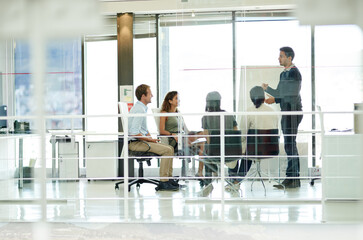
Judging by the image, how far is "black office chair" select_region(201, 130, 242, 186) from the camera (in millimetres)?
3324

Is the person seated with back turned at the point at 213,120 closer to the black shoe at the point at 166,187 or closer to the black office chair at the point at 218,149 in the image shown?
the black office chair at the point at 218,149

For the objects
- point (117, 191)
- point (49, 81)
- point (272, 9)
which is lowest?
point (117, 191)

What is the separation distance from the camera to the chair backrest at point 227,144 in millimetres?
3322

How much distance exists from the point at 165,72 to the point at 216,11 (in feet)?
10.2

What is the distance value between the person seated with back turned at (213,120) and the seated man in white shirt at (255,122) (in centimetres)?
8

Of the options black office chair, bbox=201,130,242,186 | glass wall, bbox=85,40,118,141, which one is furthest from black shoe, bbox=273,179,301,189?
glass wall, bbox=85,40,118,141

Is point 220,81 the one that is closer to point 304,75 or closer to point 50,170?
point 304,75

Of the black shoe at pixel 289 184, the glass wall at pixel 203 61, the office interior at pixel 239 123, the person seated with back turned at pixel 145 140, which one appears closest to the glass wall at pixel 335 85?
the office interior at pixel 239 123

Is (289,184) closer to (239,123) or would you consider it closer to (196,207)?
(239,123)

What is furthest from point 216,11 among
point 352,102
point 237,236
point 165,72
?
point 165,72

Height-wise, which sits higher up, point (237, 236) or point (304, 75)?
point (304, 75)

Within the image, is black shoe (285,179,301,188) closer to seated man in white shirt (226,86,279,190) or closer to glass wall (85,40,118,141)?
seated man in white shirt (226,86,279,190)

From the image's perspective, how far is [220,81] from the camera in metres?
3.33

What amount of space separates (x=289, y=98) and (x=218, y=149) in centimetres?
53
